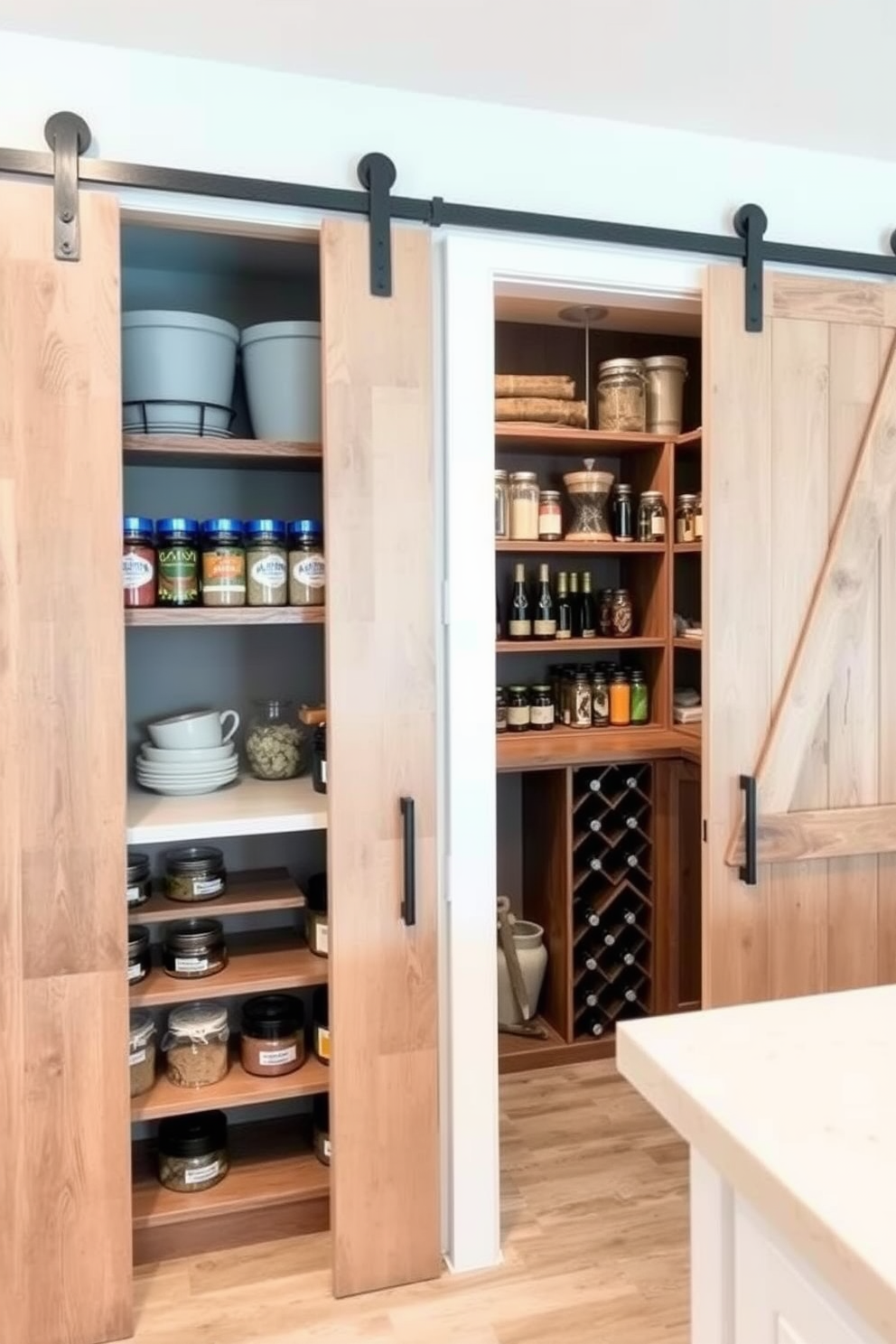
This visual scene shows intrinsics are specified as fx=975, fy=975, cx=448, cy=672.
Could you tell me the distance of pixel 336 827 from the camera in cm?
192

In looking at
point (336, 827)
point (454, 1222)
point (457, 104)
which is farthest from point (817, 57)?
point (454, 1222)

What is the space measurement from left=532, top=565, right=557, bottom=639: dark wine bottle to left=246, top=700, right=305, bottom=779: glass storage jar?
107 cm

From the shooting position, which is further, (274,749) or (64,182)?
(274,749)

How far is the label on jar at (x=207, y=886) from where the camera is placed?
6.86ft

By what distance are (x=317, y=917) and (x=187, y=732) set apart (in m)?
0.50

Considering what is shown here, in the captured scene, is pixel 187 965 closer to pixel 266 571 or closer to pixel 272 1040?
pixel 272 1040

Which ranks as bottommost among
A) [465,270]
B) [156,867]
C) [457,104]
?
[156,867]

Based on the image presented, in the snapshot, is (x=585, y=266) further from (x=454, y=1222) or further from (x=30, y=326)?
(x=454, y=1222)

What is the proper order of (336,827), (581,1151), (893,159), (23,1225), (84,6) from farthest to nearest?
(581,1151)
(893,159)
(336,827)
(23,1225)
(84,6)

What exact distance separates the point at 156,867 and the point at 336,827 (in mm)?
632

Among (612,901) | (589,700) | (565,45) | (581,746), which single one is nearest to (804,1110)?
(565,45)

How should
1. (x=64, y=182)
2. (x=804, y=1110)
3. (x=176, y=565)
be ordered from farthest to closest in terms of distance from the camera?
(x=176, y=565) < (x=64, y=182) < (x=804, y=1110)

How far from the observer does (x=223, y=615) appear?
1964 mm

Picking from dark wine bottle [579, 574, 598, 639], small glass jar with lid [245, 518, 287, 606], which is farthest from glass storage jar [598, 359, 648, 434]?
small glass jar with lid [245, 518, 287, 606]
